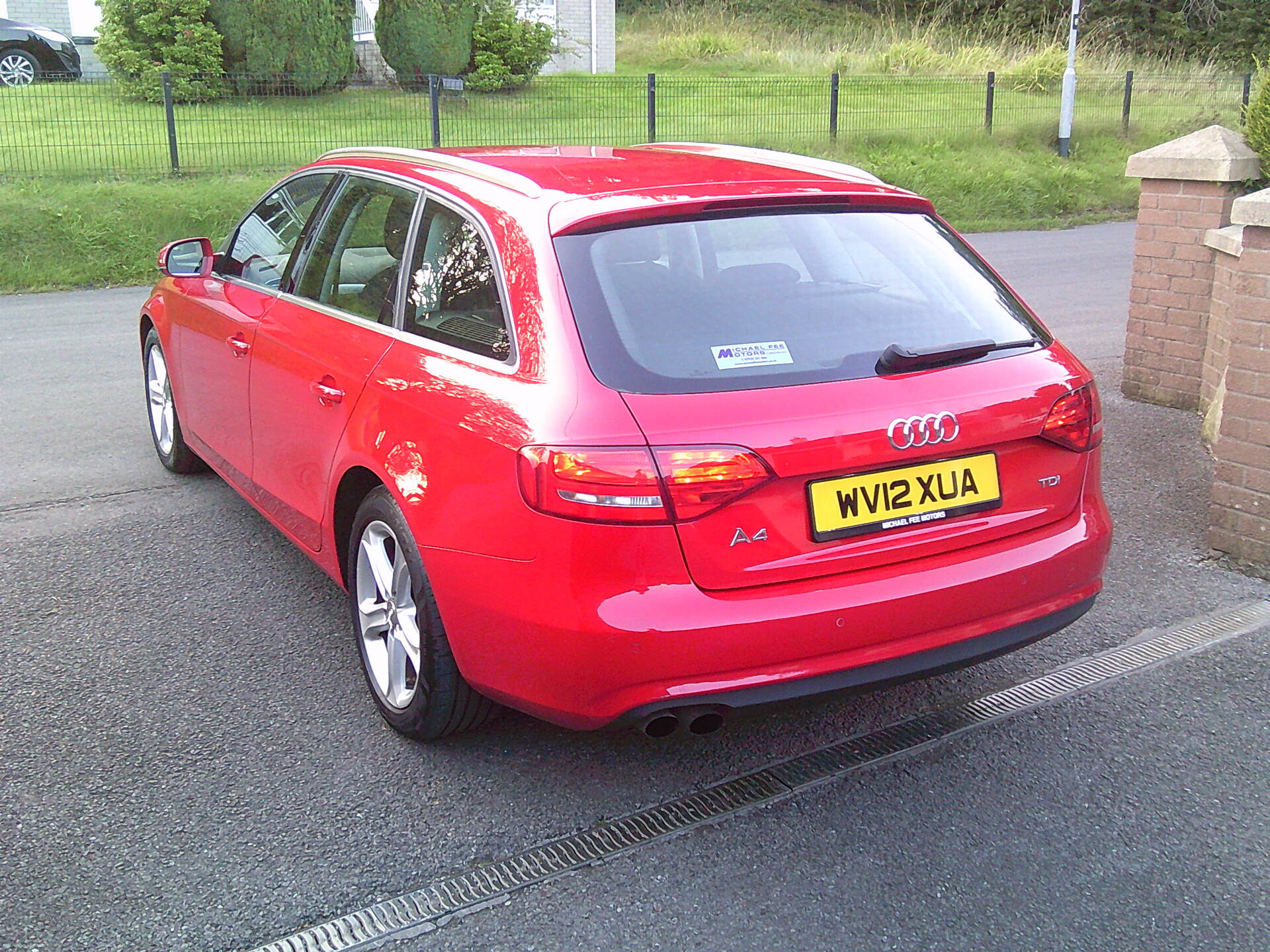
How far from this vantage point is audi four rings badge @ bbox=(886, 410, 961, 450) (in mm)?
2844

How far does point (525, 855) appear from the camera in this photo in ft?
9.42

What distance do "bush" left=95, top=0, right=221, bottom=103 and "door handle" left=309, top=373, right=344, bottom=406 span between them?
16857mm

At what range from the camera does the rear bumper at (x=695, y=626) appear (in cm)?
268

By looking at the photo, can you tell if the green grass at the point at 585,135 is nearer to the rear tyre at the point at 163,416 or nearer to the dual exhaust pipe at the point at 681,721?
the rear tyre at the point at 163,416

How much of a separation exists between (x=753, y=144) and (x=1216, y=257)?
13.2m

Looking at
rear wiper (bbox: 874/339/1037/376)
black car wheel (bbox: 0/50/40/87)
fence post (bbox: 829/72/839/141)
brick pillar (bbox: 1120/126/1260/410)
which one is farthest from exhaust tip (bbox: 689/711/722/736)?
black car wheel (bbox: 0/50/40/87)

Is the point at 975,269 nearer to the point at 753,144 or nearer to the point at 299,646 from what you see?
the point at 299,646

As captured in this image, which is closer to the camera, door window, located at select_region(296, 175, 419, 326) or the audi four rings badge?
the audi four rings badge

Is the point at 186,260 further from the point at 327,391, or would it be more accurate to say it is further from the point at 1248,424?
the point at 1248,424

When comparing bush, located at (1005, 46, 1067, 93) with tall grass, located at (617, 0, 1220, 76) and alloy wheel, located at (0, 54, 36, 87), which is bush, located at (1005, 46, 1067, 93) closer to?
tall grass, located at (617, 0, 1220, 76)

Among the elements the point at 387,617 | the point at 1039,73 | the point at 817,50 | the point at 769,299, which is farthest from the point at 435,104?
the point at 817,50

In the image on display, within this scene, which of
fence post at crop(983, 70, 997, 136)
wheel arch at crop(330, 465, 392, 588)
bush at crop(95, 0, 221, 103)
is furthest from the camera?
fence post at crop(983, 70, 997, 136)

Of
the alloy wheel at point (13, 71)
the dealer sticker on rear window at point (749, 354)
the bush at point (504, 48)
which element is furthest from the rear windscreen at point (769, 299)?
the alloy wheel at point (13, 71)

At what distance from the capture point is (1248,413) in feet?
14.9
